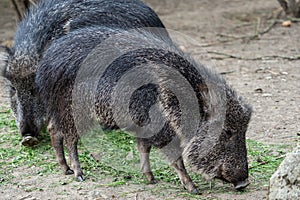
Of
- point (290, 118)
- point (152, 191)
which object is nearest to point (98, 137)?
point (152, 191)

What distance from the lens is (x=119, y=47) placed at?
13.5ft

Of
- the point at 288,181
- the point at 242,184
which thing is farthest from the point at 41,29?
the point at 288,181

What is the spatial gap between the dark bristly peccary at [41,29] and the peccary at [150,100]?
18.1 inches

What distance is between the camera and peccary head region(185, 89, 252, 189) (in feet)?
12.5

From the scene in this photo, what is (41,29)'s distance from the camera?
16.0 ft

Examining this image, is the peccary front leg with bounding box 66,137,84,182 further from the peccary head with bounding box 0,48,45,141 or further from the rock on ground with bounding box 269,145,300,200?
the rock on ground with bounding box 269,145,300,200

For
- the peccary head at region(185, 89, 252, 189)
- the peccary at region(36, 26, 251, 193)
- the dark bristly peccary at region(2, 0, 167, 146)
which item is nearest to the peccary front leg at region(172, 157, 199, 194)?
the peccary at region(36, 26, 251, 193)

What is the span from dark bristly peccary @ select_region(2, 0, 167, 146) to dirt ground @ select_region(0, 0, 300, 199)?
2.21 ft

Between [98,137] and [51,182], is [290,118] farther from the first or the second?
[51,182]

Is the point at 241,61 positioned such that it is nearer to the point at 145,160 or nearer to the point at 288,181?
the point at 145,160

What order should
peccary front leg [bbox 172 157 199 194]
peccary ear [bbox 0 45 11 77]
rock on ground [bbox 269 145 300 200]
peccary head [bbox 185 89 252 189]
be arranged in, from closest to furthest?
rock on ground [bbox 269 145 300 200] < peccary head [bbox 185 89 252 189] < peccary front leg [bbox 172 157 199 194] < peccary ear [bbox 0 45 11 77]

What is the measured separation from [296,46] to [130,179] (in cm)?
447

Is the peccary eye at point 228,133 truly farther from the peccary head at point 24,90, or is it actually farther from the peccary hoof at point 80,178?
the peccary head at point 24,90

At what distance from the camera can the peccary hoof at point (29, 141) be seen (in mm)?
5027
